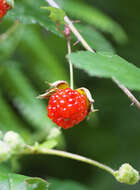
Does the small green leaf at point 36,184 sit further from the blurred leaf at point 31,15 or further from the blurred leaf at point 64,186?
the blurred leaf at point 64,186

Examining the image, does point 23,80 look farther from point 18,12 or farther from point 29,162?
point 18,12

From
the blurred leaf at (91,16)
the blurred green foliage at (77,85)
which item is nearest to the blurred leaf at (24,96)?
the blurred green foliage at (77,85)

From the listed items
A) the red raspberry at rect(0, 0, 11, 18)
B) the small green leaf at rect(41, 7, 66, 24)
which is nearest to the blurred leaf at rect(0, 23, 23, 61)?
the red raspberry at rect(0, 0, 11, 18)

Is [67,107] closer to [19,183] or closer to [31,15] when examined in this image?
[19,183]

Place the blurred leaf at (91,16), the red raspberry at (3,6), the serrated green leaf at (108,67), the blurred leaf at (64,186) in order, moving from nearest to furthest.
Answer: the serrated green leaf at (108,67) → the red raspberry at (3,6) → the blurred leaf at (64,186) → the blurred leaf at (91,16)

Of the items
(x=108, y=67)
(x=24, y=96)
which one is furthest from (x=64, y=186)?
(x=108, y=67)

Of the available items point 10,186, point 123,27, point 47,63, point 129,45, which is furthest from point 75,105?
point 123,27
